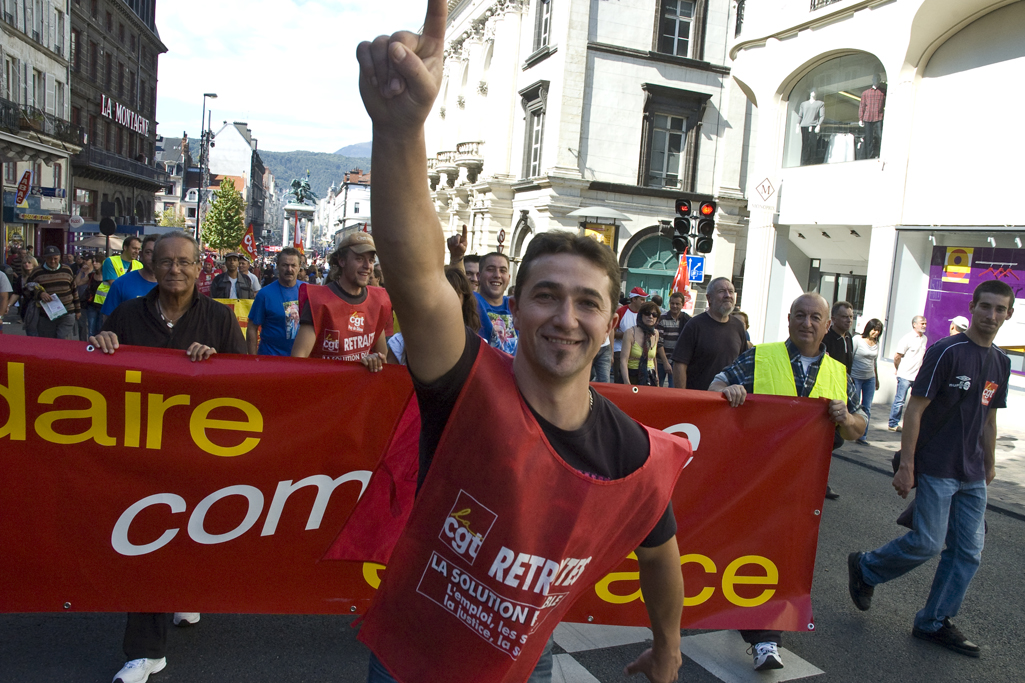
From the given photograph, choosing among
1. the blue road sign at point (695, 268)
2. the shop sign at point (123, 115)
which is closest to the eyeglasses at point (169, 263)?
the blue road sign at point (695, 268)

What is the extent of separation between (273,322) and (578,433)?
17.5 ft

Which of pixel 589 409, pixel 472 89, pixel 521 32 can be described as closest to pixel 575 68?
pixel 521 32

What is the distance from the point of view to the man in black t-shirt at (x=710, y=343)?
7.05m

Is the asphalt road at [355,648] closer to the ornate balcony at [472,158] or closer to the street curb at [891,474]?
the street curb at [891,474]

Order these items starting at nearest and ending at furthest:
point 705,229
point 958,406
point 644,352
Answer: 1. point 958,406
2. point 644,352
3. point 705,229

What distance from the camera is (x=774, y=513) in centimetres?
419

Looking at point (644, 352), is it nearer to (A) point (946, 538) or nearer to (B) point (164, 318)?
(A) point (946, 538)

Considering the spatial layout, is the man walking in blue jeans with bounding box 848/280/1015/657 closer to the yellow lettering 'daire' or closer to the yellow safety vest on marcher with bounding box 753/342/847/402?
the yellow safety vest on marcher with bounding box 753/342/847/402

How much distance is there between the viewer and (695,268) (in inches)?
609

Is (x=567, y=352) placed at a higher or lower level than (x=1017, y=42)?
lower

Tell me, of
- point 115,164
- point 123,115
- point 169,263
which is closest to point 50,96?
point 115,164

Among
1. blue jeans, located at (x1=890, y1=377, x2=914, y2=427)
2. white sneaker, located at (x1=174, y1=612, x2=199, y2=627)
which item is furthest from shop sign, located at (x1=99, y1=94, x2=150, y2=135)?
white sneaker, located at (x1=174, y1=612, x2=199, y2=627)

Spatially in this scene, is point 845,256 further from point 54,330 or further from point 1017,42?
point 54,330

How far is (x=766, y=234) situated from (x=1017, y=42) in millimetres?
6891
